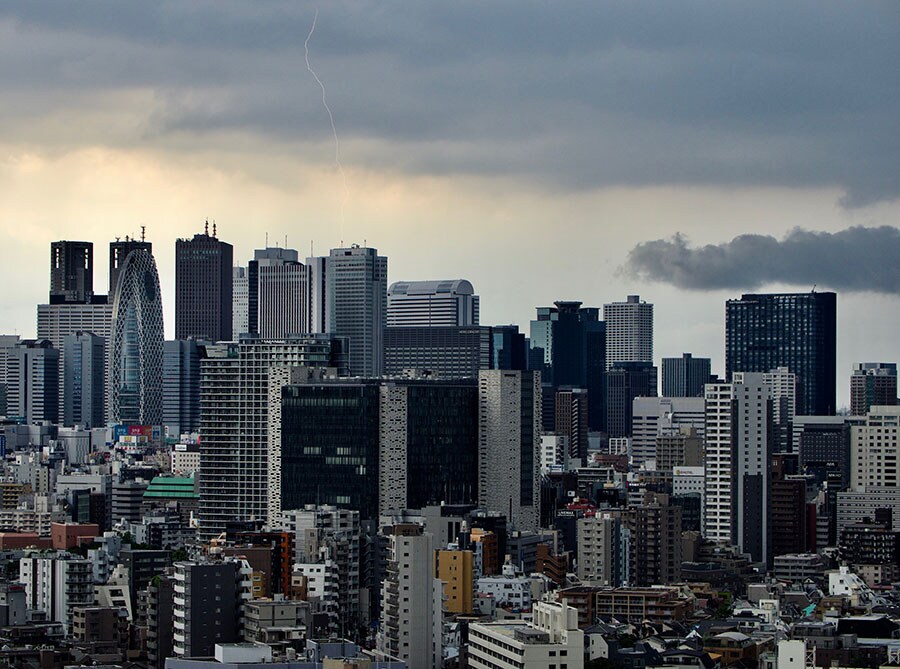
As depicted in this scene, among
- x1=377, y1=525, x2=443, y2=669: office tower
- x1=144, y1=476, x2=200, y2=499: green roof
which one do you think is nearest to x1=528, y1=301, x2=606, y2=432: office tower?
x1=144, y1=476, x2=200, y2=499: green roof

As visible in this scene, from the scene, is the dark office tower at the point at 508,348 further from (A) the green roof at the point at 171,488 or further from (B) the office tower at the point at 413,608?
(B) the office tower at the point at 413,608

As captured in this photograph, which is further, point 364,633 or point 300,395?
point 300,395

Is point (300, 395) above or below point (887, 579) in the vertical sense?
above

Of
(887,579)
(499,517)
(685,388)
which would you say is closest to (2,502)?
(499,517)

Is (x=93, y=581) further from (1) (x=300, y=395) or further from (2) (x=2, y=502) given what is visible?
(2) (x=2, y=502)

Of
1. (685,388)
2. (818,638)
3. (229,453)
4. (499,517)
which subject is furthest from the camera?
(685,388)

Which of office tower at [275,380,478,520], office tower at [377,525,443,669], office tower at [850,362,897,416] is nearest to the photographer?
office tower at [377,525,443,669]

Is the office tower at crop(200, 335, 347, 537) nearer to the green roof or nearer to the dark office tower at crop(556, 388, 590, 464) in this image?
the green roof
